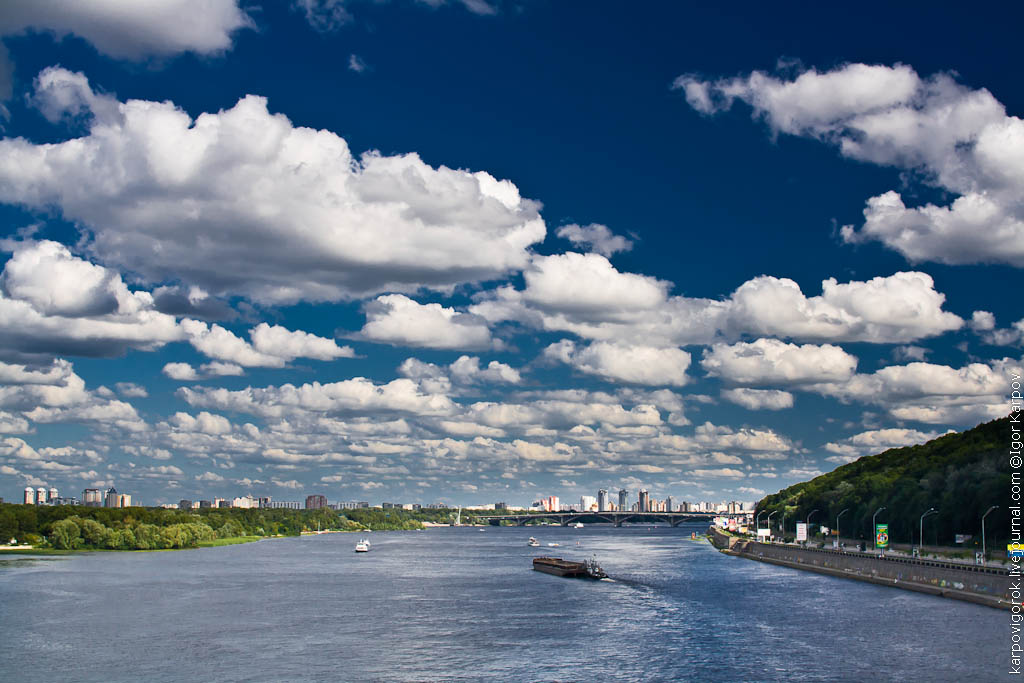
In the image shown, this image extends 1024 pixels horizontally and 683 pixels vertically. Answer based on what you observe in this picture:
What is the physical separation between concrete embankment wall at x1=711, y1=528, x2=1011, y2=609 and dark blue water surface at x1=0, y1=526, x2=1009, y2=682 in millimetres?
2131

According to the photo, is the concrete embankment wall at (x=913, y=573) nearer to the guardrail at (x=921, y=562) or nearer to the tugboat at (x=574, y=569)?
the guardrail at (x=921, y=562)

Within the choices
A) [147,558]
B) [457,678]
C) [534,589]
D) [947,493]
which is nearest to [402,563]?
[147,558]

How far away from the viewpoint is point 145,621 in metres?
82.6

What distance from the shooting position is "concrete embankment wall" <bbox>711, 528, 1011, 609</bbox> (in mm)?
86938

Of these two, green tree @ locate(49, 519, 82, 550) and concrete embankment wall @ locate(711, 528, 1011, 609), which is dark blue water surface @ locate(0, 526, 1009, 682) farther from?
green tree @ locate(49, 519, 82, 550)

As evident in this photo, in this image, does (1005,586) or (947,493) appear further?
(947,493)

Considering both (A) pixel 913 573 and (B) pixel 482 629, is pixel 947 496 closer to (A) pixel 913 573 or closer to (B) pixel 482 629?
(A) pixel 913 573

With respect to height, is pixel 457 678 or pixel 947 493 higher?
pixel 947 493

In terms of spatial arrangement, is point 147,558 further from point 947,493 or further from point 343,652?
point 947,493

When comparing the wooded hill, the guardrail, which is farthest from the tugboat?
the wooded hill

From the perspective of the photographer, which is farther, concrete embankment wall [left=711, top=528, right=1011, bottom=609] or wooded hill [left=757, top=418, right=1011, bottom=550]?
wooded hill [left=757, top=418, right=1011, bottom=550]

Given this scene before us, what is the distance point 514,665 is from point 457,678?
514 cm

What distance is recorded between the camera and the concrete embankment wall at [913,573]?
86938 millimetres

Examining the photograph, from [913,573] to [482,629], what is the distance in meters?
56.4
